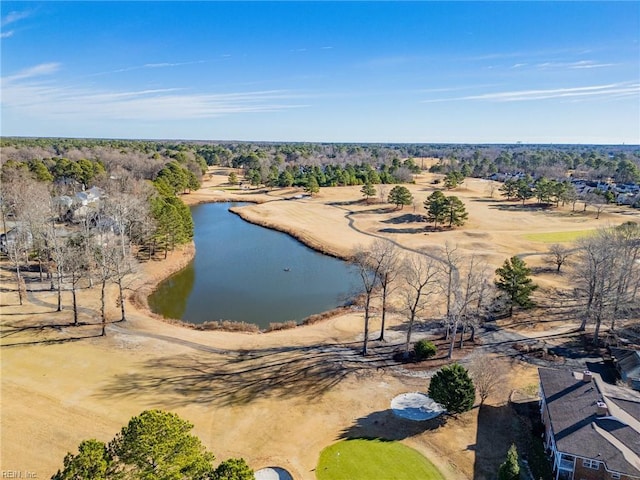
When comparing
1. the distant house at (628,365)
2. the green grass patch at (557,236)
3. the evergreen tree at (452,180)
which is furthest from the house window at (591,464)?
the evergreen tree at (452,180)

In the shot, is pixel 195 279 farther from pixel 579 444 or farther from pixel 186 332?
pixel 579 444

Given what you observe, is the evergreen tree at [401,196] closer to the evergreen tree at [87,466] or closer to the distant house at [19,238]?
the distant house at [19,238]

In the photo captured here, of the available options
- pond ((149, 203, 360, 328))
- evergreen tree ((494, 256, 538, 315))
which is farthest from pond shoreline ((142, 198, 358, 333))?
evergreen tree ((494, 256, 538, 315))

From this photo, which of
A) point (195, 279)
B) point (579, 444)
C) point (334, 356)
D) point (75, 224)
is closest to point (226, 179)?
point (75, 224)

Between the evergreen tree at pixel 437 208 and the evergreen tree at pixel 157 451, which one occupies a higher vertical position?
the evergreen tree at pixel 437 208

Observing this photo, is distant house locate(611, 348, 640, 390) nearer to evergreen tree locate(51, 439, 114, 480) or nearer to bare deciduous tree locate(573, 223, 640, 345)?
bare deciduous tree locate(573, 223, 640, 345)

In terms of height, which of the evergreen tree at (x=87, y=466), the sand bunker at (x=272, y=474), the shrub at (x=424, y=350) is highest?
the evergreen tree at (x=87, y=466)

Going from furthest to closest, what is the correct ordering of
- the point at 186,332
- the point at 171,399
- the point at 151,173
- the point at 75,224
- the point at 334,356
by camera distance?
the point at 151,173 → the point at 75,224 → the point at 186,332 → the point at 334,356 → the point at 171,399
